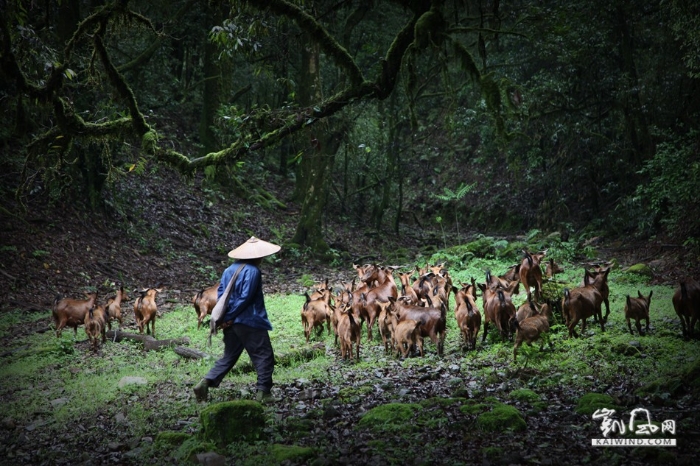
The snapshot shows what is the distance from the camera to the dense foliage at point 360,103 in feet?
29.1

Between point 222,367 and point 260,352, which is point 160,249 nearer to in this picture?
point 222,367

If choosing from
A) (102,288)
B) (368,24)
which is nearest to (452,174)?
(368,24)

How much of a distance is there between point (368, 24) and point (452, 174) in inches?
543

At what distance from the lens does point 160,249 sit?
19375mm

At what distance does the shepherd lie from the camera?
7602 millimetres

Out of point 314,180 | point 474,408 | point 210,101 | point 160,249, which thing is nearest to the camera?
point 474,408

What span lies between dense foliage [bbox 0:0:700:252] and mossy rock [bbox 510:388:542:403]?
371 centimetres

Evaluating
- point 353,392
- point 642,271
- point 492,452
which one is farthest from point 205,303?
point 642,271

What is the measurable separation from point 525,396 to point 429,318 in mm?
2594

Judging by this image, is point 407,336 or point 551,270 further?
point 551,270

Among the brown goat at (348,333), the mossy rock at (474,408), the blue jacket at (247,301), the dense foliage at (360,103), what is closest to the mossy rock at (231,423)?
the blue jacket at (247,301)

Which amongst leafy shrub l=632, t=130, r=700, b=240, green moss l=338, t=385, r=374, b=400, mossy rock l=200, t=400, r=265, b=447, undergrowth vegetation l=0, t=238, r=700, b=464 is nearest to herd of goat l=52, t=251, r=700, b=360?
undergrowth vegetation l=0, t=238, r=700, b=464

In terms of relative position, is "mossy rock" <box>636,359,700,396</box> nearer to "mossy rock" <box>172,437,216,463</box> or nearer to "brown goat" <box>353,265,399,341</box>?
"mossy rock" <box>172,437,216,463</box>

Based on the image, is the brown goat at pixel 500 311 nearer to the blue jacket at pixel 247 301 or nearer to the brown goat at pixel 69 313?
the blue jacket at pixel 247 301
